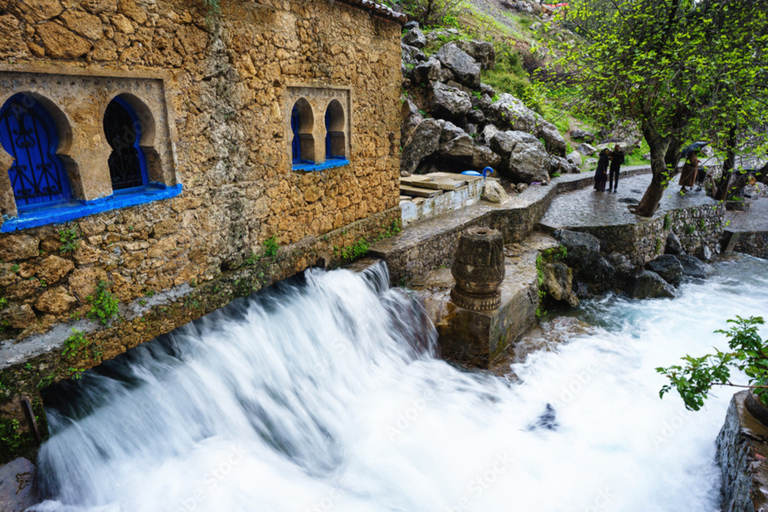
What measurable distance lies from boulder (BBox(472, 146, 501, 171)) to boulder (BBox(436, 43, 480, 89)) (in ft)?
13.9

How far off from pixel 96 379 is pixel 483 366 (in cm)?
503

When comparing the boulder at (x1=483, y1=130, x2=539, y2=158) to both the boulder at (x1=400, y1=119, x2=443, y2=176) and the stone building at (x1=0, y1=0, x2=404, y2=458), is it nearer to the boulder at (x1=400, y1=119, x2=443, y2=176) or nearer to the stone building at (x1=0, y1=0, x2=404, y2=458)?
the boulder at (x1=400, y1=119, x2=443, y2=176)

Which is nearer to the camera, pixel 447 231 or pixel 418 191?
pixel 447 231

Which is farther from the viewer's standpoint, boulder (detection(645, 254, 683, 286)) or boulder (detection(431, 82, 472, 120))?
boulder (detection(431, 82, 472, 120))

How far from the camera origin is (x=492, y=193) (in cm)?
1116

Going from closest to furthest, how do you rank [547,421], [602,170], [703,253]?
1. [547,421]
2. [703,253]
3. [602,170]

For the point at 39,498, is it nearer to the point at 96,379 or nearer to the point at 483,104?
the point at 96,379

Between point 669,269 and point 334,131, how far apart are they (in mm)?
9296

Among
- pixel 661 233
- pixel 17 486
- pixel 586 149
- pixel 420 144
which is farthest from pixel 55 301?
pixel 586 149

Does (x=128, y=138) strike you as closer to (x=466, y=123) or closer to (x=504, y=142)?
(x=504, y=142)

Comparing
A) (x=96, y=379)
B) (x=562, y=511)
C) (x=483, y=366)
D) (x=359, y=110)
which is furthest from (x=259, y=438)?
(x=359, y=110)

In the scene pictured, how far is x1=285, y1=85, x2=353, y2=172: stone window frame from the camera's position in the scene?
5.76 metres

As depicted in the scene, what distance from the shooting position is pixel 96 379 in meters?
4.15

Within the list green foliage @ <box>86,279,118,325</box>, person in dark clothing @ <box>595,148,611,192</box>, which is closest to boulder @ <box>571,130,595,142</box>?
person in dark clothing @ <box>595,148,611,192</box>
